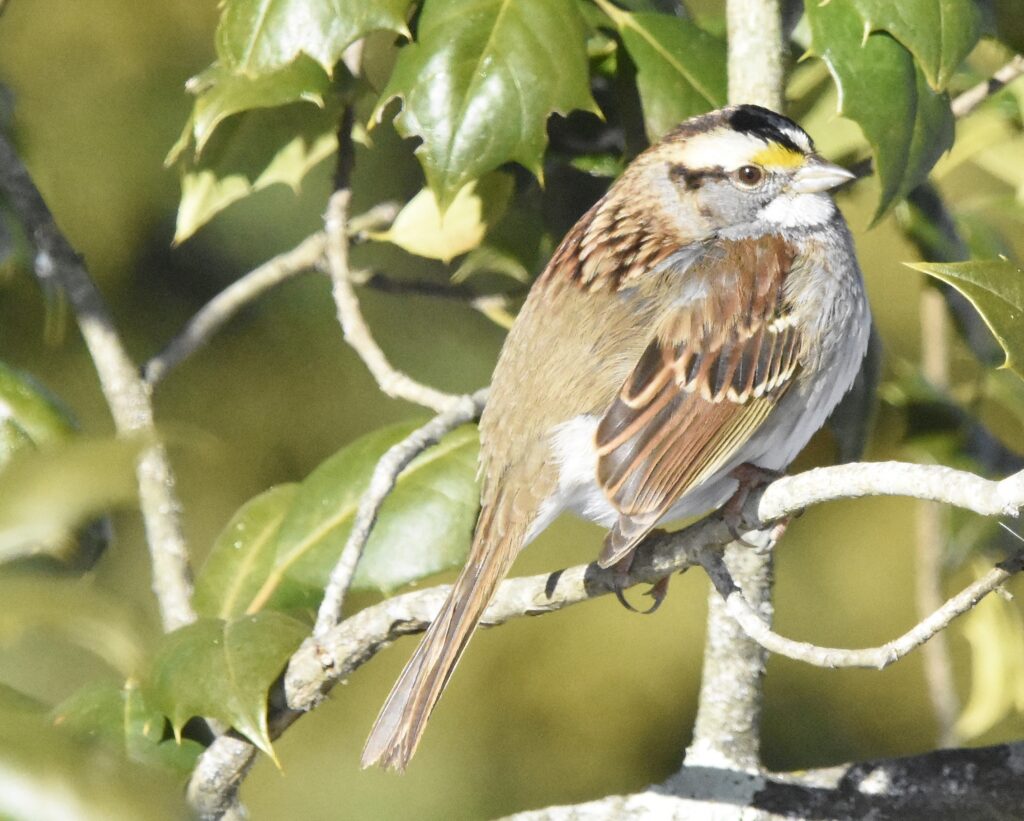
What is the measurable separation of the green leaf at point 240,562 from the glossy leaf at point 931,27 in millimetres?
1181

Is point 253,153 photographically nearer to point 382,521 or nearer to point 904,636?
point 382,521

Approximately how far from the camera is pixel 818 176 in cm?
228

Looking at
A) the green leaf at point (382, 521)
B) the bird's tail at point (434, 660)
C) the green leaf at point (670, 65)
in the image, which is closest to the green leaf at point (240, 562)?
the green leaf at point (382, 521)

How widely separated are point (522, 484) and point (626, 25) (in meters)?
0.70

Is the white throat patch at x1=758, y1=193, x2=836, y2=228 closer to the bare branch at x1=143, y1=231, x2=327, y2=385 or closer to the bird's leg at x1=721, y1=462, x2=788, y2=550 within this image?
the bird's leg at x1=721, y1=462, x2=788, y2=550

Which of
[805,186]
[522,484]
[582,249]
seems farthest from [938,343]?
[522,484]

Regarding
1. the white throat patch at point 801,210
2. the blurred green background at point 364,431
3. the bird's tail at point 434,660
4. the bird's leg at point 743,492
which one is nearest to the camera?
the bird's leg at point 743,492

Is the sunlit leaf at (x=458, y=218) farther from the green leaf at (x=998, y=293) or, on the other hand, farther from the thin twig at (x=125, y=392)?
the green leaf at (x=998, y=293)

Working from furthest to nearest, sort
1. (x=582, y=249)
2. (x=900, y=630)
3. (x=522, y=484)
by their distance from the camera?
(x=900, y=630), (x=582, y=249), (x=522, y=484)

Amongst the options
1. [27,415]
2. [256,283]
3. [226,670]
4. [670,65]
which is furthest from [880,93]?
[27,415]

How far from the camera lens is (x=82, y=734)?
5.90ft

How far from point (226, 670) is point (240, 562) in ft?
1.58

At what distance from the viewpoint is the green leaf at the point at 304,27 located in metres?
1.90

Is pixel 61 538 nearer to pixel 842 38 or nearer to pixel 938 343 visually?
pixel 842 38
